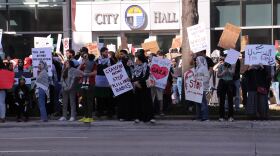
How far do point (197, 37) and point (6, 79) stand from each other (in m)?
5.41

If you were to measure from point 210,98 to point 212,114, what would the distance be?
2956mm

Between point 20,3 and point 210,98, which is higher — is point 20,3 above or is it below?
above

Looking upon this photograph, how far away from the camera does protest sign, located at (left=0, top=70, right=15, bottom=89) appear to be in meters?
16.9

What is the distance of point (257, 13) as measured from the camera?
92.1 feet

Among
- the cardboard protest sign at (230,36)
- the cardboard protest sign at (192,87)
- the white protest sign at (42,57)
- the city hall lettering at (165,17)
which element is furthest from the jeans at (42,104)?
the city hall lettering at (165,17)

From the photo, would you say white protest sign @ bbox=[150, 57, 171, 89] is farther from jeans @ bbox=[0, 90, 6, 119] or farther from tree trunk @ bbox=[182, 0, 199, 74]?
jeans @ bbox=[0, 90, 6, 119]

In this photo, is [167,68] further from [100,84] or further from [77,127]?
[77,127]

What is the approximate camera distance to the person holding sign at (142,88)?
51.8 ft

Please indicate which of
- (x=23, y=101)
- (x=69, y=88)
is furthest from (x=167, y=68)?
(x=23, y=101)

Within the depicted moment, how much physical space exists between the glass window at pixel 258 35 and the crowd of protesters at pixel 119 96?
10692mm

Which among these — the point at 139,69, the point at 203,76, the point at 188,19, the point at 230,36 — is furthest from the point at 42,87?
the point at 230,36

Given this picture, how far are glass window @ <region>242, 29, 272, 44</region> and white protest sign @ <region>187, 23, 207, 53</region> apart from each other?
11246mm

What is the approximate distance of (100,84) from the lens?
16922 millimetres

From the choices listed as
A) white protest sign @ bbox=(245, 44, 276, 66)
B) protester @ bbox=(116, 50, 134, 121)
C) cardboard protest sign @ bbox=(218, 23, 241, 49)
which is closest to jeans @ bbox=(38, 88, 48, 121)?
protester @ bbox=(116, 50, 134, 121)
